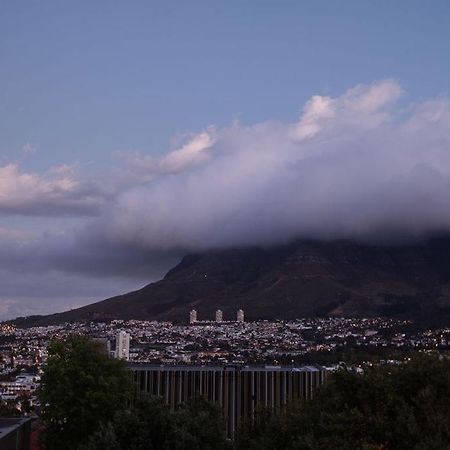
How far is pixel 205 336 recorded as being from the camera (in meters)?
102

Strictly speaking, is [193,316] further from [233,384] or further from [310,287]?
[233,384]

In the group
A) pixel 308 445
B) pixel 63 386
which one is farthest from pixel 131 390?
pixel 308 445

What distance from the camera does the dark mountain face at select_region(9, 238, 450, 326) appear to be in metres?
107

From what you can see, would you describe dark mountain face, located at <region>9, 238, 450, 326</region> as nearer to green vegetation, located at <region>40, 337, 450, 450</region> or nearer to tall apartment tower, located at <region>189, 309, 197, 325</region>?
tall apartment tower, located at <region>189, 309, 197, 325</region>

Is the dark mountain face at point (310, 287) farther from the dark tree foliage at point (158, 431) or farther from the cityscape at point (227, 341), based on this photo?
the dark tree foliage at point (158, 431)

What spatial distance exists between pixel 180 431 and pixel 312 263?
111 meters

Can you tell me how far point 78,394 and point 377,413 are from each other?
15538 millimetres

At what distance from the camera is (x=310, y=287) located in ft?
376

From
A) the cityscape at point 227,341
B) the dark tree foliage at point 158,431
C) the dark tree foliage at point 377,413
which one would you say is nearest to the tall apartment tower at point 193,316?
the cityscape at point 227,341

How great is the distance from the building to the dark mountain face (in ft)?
211

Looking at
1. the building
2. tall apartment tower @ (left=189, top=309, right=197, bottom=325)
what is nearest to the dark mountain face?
tall apartment tower @ (left=189, top=309, right=197, bottom=325)

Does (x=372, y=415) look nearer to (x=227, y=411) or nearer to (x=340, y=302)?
(x=227, y=411)

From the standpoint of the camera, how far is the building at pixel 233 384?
3634 centimetres

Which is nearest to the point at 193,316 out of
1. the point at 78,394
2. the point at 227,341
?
the point at 227,341
